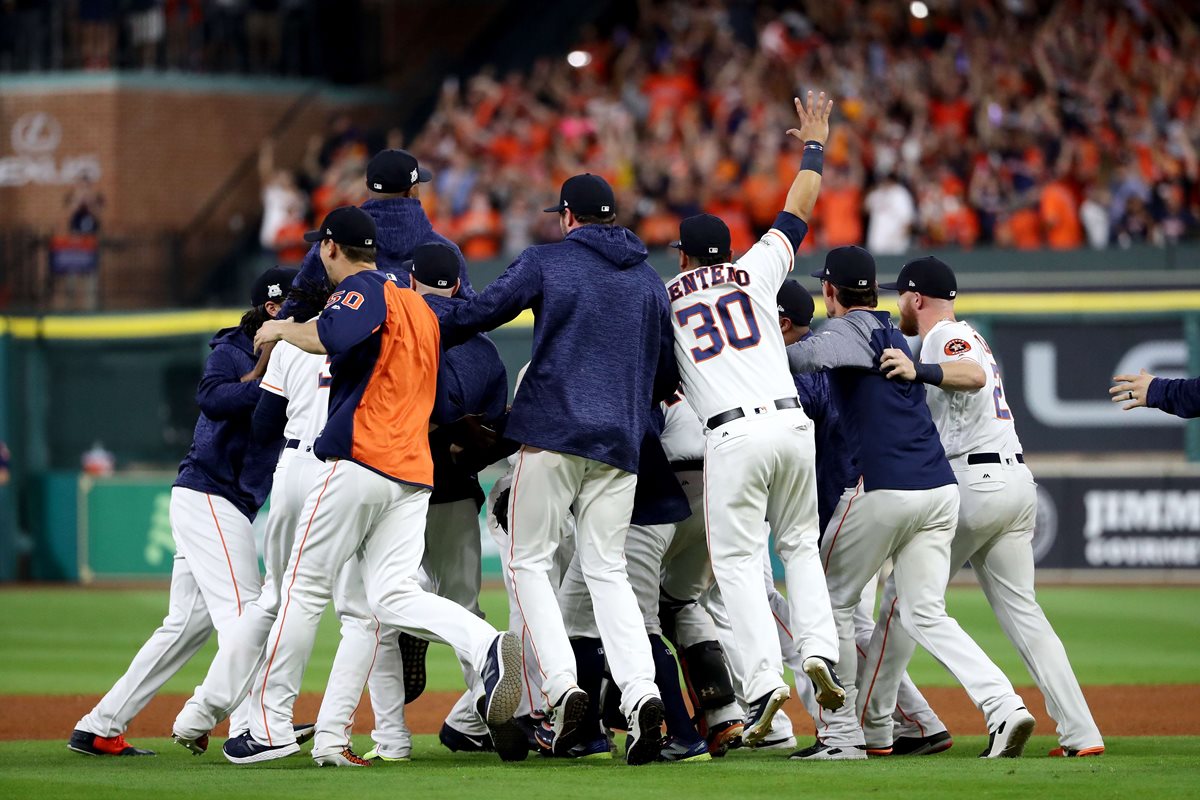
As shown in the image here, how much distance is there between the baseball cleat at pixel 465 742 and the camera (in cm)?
761

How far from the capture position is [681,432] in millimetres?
7660

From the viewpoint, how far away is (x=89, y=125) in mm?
22219

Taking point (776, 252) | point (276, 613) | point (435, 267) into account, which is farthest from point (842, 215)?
point (276, 613)

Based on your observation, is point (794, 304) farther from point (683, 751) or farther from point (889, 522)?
point (683, 751)

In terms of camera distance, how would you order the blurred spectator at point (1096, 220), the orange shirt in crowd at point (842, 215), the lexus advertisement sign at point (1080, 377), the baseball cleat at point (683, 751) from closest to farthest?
the baseball cleat at point (683, 751) → the lexus advertisement sign at point (1080, 377) → the blurred spectator at point (1096, 220) → the orange shirt in crowd at point (842, 215)

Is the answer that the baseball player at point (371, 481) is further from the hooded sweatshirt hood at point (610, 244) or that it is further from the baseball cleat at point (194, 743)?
the hooded sweatshirt hood at point (610, 244)

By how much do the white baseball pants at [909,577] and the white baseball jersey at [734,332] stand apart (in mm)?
640

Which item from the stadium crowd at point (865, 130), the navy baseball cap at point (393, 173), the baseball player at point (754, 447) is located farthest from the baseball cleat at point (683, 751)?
the stadium crowd at point (865, 130)

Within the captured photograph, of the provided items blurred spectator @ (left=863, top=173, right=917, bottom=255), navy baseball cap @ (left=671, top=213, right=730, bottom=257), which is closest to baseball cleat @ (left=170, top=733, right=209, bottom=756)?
navy baseball cap @ (left=671, top=213, right=730, bottom=257)

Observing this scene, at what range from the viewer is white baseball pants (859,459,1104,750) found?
23.5 feet

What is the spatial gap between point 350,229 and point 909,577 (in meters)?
2.72

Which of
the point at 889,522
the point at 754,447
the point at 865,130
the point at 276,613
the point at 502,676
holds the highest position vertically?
the point at 865,130

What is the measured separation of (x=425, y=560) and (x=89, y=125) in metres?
16.4

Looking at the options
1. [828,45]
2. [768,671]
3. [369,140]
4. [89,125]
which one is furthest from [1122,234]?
[89,125]
